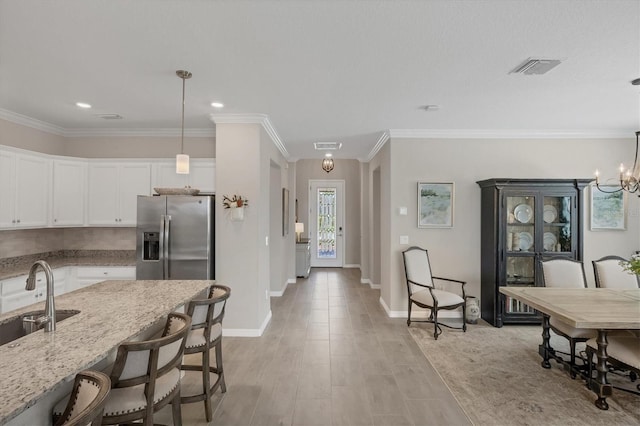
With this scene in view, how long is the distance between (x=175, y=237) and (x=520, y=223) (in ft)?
15.0

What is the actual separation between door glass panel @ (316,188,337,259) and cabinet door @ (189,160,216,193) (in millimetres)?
4996

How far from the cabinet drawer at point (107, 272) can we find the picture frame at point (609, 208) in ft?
21.2

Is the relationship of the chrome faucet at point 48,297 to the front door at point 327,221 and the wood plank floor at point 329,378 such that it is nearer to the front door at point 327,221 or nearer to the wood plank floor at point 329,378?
the wood plank floor at point 329,378

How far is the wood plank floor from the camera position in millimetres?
2514

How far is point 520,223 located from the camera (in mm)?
4539

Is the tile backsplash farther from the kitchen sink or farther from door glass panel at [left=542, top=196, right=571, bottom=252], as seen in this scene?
door glass panel at [left=542, top=196, right=571, bottom=252]

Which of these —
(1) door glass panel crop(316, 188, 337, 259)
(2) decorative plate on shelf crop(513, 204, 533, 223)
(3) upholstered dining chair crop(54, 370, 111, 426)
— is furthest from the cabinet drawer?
(1) door glass panel crop(316, 188, 337, 259)

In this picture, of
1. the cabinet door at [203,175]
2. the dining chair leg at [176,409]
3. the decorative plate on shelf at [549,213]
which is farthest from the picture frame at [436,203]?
the dining chair leg at [176,409]

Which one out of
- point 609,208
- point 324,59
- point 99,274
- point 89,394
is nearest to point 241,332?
point 99,274

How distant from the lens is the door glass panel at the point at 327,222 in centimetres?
910

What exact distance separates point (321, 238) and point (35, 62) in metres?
7.15

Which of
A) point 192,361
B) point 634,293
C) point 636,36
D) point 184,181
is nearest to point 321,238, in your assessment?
point 184,181

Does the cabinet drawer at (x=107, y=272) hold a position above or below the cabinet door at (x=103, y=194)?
below

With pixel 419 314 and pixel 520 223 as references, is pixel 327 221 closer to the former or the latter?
pixel 419 314
